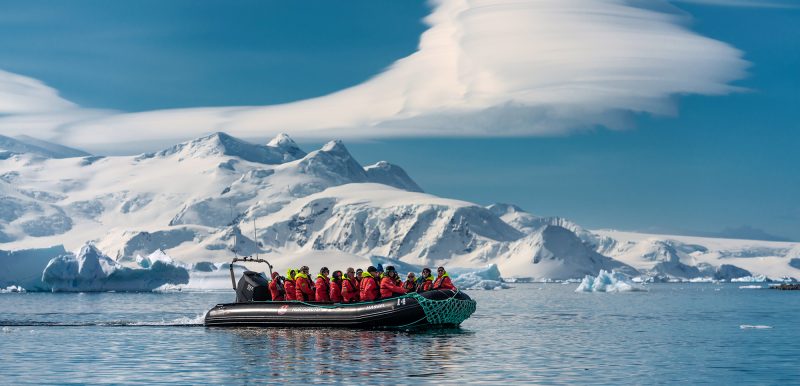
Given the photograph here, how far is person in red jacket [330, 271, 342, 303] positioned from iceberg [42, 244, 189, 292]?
2838 inches

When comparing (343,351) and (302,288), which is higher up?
(302,288)

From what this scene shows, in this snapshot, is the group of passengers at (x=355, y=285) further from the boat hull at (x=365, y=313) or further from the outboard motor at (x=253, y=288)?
the outboard motor at (x=253, y=288)

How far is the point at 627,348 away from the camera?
34719 millimetres

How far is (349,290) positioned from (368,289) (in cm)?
84

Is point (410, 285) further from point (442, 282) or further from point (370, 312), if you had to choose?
point (370, 312)

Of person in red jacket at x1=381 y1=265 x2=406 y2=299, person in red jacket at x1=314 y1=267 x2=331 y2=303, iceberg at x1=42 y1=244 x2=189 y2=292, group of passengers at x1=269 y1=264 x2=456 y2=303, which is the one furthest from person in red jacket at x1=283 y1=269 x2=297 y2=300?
iceberg at x1=42 y1=244 x2=189 y2=292

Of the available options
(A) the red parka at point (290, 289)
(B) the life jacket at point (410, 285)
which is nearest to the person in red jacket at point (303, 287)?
(A) the red parka at point (290, 289)

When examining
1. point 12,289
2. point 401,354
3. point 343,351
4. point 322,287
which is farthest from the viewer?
point 12,289

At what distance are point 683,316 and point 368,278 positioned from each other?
2673cm

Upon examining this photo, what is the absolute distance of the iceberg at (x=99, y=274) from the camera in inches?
4176

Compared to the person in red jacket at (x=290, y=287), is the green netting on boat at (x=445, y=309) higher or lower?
lower

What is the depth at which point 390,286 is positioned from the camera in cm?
3881

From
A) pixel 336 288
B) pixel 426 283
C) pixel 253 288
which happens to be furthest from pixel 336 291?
pixel 253 288

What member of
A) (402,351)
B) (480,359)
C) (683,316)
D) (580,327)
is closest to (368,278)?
(402,351)
